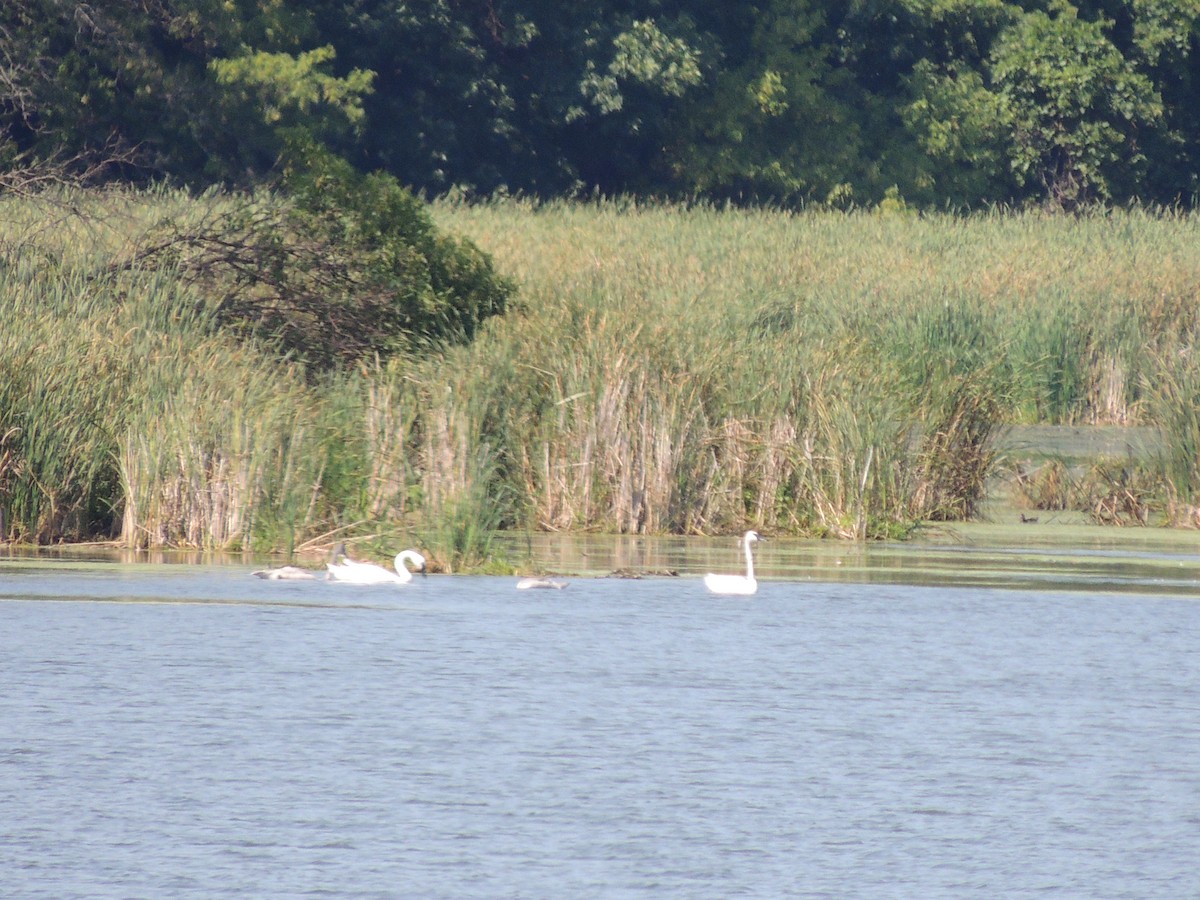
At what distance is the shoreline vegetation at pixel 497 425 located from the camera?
13.6 m

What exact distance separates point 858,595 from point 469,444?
2.76m

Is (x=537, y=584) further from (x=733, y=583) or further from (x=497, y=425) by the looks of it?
(x=497, y=425)

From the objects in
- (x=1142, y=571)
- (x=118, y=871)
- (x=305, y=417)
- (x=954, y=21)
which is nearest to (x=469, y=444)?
(x=305, y=417)

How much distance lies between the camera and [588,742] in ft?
27.5

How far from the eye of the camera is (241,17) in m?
35.8

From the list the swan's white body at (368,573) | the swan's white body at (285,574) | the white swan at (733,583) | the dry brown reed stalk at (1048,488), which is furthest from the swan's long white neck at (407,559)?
the dry brown reed stalk at (1048,488)

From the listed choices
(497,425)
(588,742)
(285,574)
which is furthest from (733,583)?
(588,742)

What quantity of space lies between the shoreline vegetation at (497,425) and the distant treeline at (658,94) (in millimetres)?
13416

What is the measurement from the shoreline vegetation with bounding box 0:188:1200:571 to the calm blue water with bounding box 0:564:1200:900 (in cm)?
152

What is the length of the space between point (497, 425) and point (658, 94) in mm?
25737

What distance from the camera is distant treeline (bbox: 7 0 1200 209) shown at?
33406 millimetres

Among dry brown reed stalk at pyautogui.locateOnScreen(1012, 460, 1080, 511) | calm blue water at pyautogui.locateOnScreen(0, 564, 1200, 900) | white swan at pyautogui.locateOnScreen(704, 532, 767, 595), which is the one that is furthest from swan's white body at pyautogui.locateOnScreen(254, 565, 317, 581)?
dry brown reed stalk at pyautogui.locateOnScreen(1012, 460, 1080, 511)

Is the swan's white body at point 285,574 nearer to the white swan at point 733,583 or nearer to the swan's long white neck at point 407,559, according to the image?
the swan's long white neck at point 407,559

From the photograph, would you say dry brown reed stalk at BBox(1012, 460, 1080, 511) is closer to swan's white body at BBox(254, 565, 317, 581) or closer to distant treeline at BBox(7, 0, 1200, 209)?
swan's white body at BBox(254, 565, 317, 581)
